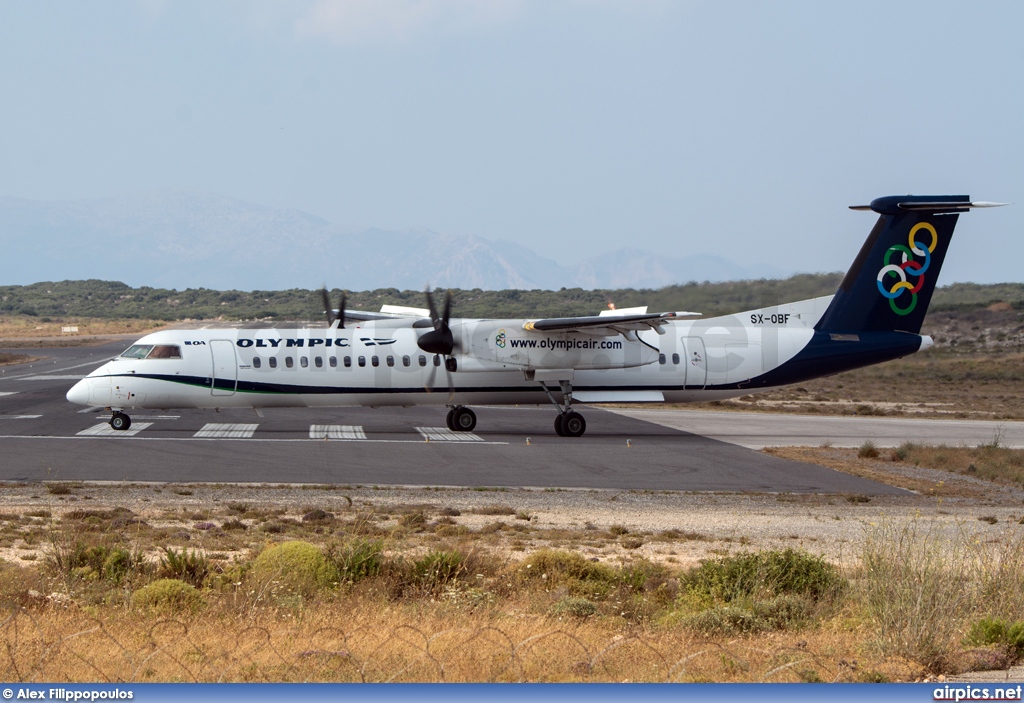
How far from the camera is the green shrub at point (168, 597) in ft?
33.7

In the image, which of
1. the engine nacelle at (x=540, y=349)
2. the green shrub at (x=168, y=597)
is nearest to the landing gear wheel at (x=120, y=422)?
the engine nacelle at (x=540, y=349)

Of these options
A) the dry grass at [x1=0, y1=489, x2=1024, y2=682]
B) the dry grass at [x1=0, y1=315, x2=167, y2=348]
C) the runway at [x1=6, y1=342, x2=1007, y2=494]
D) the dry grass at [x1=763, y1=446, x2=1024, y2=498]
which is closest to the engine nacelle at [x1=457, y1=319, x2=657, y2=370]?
the runway at [x1=6, y1=342, x2=1007, y2=494]

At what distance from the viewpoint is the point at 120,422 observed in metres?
29.1

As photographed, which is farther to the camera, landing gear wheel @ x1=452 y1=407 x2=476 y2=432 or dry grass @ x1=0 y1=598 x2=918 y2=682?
landing gear wheel @ x1=452 y1=407 x2=476 y2=432

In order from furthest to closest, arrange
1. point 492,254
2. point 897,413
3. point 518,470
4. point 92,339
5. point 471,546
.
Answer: point 92,339 < point 897,413 < point 492,254 < point 518,470 < point 471,546

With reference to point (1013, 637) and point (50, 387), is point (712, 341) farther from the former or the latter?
point (50, 387)

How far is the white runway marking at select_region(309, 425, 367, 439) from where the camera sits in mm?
29609

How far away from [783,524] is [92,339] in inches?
4114

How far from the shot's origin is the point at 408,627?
9367 millimetres

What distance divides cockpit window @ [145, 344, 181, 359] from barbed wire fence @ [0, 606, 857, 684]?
67.1 feet

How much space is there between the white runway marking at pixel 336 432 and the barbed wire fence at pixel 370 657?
1986 cm

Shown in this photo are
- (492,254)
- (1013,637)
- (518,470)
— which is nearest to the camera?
(1013,637)

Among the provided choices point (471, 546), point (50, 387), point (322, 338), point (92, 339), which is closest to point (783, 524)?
point (471, 546)

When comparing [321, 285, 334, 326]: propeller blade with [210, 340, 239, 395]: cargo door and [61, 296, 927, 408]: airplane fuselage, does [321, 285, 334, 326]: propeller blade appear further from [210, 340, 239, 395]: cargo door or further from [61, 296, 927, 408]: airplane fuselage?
[210, 340, 239, 395]: cargo door
